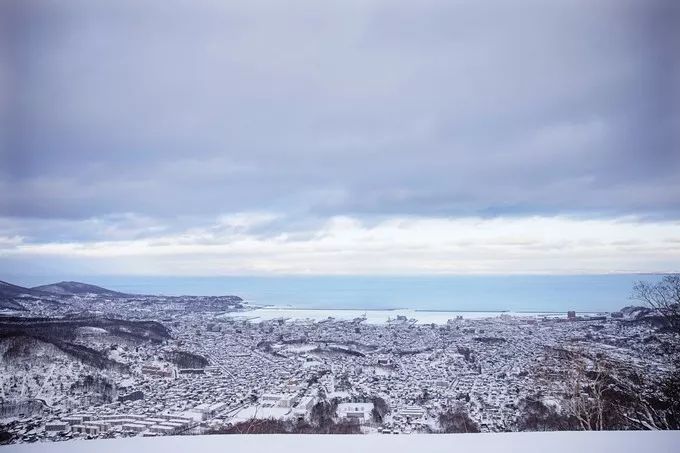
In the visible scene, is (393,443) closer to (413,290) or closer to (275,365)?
(275,365)

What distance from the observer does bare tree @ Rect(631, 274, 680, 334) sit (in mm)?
3945

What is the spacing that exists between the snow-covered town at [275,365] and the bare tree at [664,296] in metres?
0.10

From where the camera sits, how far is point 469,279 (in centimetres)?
422

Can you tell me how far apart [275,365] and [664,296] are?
2962 millimetres

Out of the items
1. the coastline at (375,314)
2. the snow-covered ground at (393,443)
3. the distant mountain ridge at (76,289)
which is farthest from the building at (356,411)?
the distant mountain ridge at (76,289)

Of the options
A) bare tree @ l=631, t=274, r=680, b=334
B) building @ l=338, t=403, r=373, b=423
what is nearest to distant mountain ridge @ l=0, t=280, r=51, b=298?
building @ l=338, t=403, r=373, b=423

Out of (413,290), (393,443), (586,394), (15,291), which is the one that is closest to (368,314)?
(413,290)

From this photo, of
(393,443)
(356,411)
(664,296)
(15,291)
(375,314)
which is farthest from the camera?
(375,314)

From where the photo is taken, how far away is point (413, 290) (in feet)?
13.5

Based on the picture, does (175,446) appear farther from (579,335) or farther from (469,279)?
(579,335)

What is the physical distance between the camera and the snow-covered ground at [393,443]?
342 cm

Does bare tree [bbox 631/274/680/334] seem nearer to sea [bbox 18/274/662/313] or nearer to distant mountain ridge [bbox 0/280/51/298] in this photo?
sea [bbox 18/274/662/313]

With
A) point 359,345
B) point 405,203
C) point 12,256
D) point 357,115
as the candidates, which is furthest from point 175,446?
point 357,115

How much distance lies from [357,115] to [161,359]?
2319mm
